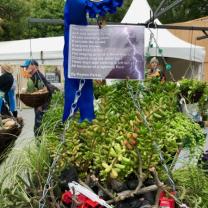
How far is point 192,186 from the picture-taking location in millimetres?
2529

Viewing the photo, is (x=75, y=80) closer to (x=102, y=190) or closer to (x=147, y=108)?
(x=147, y=108)

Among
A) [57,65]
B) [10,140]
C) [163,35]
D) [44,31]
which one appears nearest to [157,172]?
[10,140]

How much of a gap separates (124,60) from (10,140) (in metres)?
1.64

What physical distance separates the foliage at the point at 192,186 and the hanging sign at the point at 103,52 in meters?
0.67

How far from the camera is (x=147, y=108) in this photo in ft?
8.41

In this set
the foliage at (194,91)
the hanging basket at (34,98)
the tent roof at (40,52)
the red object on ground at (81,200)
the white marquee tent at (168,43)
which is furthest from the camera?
the tent roof at (40,52)

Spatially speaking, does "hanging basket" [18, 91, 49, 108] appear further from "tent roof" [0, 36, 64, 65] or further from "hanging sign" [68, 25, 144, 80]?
"tent roof" [0, 36, 64, 65]

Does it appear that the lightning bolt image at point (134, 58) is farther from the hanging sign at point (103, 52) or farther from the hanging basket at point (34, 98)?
the hanging basket at point (34, 98)

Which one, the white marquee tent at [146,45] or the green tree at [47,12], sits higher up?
the green tree at [47,12]

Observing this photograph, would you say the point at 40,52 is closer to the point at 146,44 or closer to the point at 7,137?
the point at 146,44

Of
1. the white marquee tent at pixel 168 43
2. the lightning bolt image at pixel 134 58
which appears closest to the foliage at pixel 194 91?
the lightning bolt image at pixel 134 58

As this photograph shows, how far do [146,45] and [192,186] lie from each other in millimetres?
7258

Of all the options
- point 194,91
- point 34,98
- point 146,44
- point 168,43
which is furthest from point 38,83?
point 168,43

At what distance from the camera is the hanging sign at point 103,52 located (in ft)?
8.67
